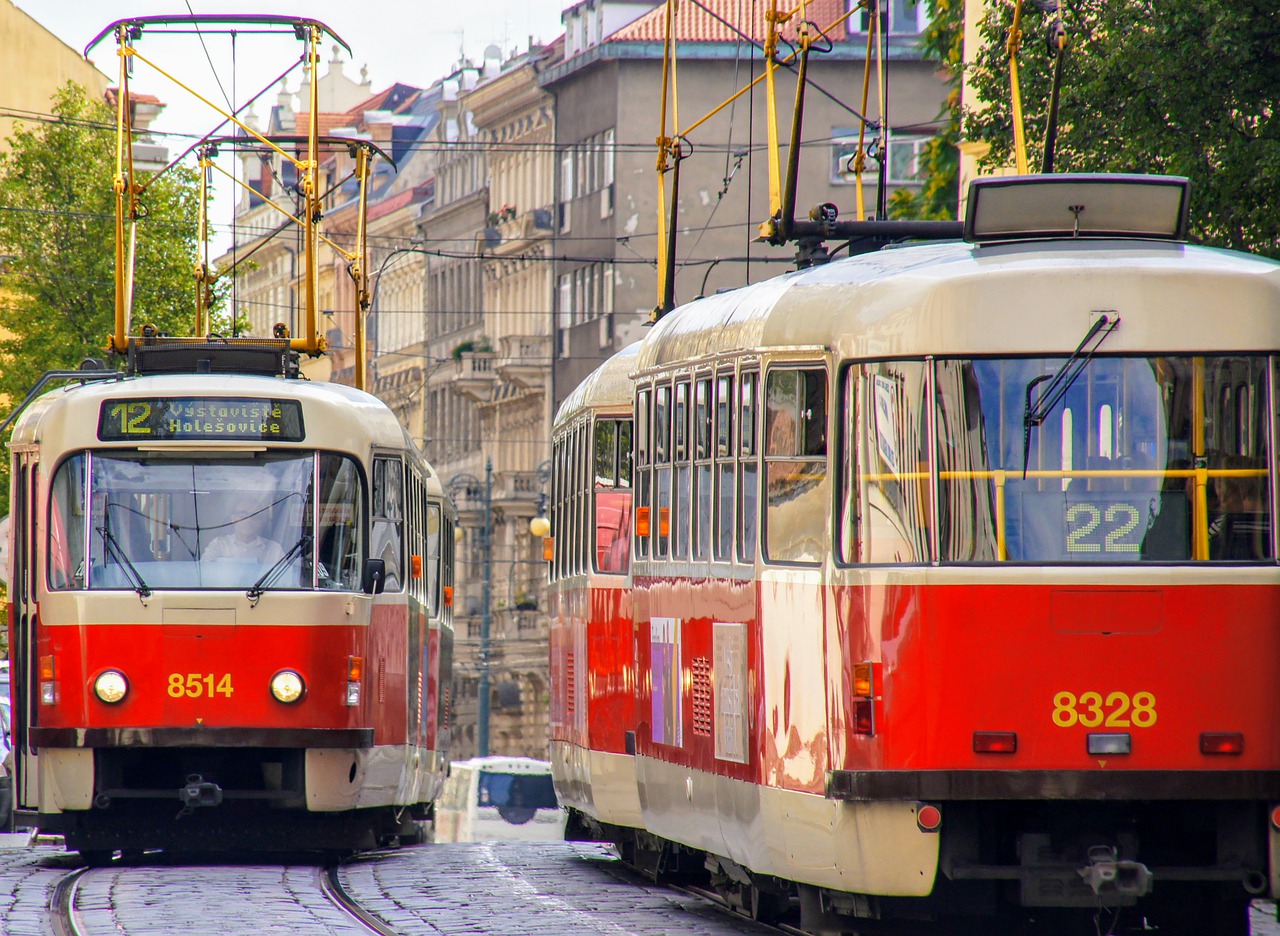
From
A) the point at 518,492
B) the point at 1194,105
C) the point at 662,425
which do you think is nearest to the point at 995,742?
the point at 662,425

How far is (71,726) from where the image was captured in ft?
53.4

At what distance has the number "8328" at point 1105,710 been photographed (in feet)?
33.7

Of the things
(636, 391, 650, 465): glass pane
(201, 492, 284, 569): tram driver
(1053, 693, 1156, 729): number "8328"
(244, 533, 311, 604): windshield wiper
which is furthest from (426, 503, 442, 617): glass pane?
(1053, 693, 1156, 729): number "8328"

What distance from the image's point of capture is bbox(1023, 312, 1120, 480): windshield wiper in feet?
34.0

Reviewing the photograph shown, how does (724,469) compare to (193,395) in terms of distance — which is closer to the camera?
(724,469)

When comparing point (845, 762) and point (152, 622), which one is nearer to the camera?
point (845, 762)

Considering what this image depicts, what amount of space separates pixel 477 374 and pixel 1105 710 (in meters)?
70.2

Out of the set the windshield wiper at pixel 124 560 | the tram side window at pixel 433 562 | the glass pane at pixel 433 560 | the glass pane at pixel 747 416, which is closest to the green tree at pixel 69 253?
the tram side window at pixel 433 562

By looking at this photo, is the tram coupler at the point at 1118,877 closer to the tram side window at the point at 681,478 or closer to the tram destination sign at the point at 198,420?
the tram side window at the point at 681,478

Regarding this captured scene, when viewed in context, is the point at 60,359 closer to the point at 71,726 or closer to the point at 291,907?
the point at 71,726

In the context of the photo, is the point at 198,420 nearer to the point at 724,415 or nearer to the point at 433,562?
the point at 724,415

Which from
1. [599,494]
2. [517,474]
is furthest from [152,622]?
[517,474]

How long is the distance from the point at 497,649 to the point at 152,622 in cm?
5732

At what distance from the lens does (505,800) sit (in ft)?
163
